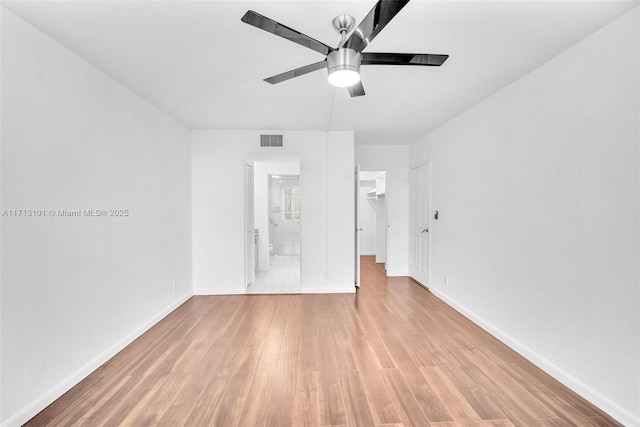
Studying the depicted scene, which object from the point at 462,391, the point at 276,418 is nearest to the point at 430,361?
the point at 462,391

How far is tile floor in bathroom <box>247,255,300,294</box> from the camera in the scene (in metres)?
4.83

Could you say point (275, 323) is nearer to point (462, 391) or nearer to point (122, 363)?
point (122, 363)

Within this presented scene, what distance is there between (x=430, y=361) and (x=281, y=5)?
115 inches

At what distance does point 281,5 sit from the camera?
1.76 m

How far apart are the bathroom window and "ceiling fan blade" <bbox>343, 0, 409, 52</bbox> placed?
6.80 m

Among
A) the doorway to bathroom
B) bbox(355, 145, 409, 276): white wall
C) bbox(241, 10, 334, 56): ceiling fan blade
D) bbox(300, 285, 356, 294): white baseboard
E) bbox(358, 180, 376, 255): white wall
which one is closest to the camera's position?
bbox(241, 10, 334, 56): ceiling fan blade

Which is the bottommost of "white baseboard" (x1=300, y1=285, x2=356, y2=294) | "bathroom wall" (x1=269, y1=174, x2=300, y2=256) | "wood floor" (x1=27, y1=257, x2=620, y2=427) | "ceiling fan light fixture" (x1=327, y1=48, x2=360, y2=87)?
"wood floor" (x1=27, y1=257, x2=620, y2=427)

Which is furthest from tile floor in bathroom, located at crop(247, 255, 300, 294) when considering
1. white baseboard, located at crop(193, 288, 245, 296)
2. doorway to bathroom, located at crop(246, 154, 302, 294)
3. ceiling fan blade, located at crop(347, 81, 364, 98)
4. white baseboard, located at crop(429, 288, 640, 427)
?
ceiling fan blade, located at crop(347, 81, 364, 98)

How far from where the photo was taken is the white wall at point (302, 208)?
4.57m

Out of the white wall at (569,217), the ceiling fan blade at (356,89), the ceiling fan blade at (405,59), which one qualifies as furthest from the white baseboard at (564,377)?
the ceiling fan blade at (356,89)

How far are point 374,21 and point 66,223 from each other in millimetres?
2538

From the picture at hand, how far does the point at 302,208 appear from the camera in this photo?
4660 millimetres

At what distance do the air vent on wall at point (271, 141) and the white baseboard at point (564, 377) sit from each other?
11.5 ft

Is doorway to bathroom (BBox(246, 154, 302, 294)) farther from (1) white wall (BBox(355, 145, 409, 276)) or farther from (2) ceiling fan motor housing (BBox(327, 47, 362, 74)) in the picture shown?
(2) ceiling fan motor housing (BBox(327, 47, 362, 74))
